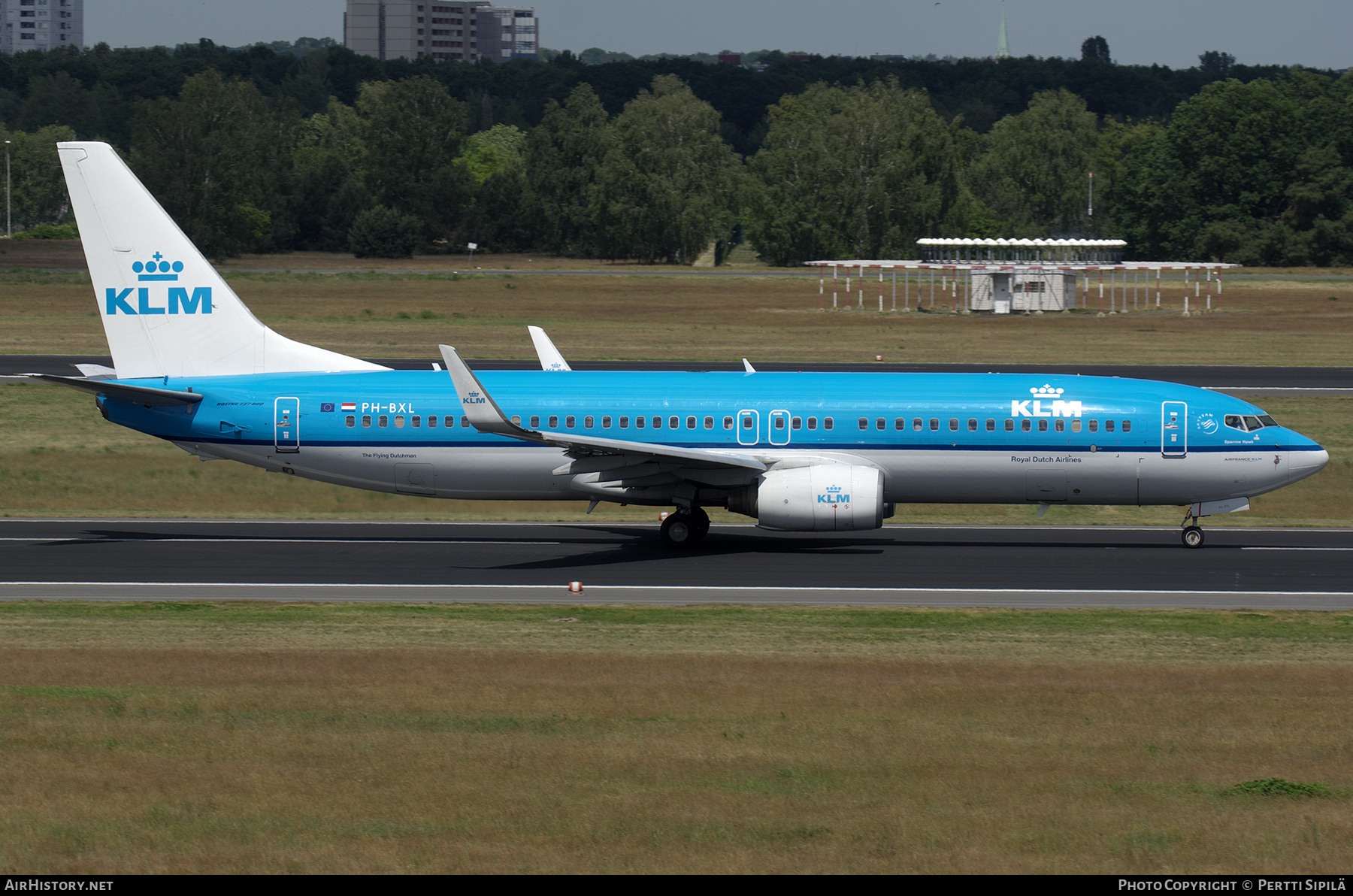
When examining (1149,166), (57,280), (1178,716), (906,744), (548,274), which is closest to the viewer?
(906,744)

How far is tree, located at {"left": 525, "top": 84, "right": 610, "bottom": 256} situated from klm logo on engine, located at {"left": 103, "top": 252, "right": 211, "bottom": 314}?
140 meters

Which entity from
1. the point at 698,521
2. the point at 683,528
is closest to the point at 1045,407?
the point at 698,521

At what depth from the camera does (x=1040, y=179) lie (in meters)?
176

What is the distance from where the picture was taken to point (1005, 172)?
17662cm

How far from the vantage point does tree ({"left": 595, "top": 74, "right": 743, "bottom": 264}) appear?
160 metres

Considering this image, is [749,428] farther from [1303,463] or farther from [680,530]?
[1303,463]

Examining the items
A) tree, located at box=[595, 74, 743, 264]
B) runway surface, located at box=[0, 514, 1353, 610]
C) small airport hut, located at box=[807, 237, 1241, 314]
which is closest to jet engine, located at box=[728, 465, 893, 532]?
runway surface, located at box=[0, 514, 1353, 610]

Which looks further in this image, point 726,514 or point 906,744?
point 726,514

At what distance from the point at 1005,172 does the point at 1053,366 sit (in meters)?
116

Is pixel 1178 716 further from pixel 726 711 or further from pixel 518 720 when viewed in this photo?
pixel 518 720

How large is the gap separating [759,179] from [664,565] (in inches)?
5490

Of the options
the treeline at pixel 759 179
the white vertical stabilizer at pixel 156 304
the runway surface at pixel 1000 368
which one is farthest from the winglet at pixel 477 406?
the treeline at pixel 759 179

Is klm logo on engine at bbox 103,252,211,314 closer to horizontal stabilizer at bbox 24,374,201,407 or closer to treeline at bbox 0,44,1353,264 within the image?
horizontal stabilizer at bbox 24,374,201,407
